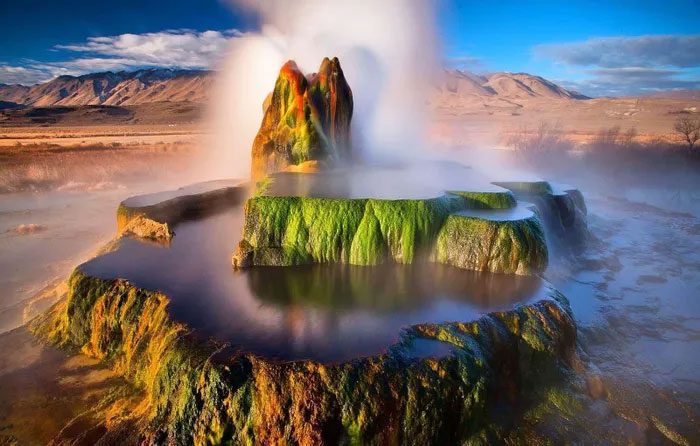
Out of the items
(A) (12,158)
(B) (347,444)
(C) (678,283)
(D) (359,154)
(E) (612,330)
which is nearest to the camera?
(B) (347,444)

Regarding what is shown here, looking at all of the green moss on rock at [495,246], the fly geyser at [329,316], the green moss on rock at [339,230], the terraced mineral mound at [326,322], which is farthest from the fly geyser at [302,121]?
the green moss on rock at [495,246]

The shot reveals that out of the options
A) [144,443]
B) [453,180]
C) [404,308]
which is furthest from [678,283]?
[144,443]

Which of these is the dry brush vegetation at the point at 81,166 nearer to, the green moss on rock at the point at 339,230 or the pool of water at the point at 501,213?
the green moss on rock at the point at 339,230

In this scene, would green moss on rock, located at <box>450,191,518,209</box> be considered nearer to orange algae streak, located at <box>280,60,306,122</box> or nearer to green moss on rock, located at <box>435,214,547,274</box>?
green moss on rock, located at <box>435,214,547,274</box>

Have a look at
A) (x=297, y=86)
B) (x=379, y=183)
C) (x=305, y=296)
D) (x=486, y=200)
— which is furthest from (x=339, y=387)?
(x=297, y=86)

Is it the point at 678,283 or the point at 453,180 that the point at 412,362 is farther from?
the point at 678,283

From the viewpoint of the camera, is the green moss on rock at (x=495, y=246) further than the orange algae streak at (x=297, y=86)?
No

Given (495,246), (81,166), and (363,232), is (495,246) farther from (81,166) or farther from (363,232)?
(81,166)
